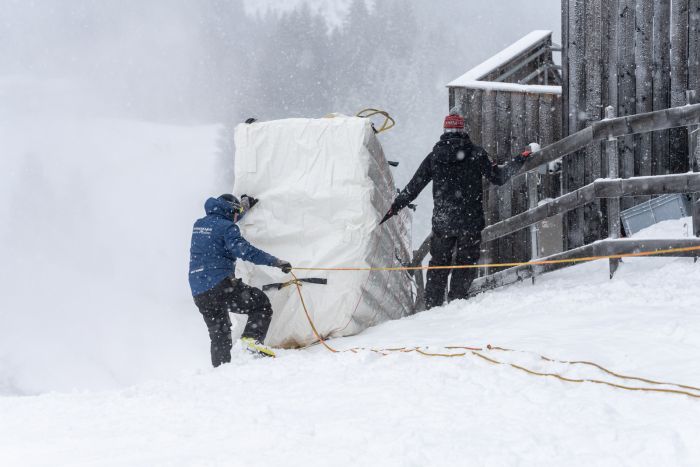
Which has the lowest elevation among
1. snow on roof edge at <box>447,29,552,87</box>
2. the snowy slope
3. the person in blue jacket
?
the snowy slope

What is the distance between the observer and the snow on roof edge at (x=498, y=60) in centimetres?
780

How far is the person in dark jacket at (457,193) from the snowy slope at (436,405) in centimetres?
98

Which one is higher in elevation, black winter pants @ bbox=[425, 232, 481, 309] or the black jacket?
the black jacket

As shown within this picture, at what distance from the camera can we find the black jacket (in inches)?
241

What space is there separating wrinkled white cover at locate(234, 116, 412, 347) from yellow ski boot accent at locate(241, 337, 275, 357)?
16.5 inches

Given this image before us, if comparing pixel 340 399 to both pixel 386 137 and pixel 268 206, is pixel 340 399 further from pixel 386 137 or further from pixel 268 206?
pixel 386 137

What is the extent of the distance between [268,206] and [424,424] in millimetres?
3285

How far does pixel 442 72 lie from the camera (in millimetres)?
40531

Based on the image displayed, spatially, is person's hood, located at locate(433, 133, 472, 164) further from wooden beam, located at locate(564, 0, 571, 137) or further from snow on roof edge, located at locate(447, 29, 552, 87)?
snow on roof edge, located at locate(447, 29, 552, 87)

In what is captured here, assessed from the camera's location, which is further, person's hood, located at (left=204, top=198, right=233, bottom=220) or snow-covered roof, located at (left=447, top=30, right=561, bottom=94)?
snow-covered roof, located at (left=447, top=30, right=561, bottom=94)

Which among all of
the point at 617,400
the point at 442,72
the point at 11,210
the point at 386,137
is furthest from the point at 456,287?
the point at 11,210

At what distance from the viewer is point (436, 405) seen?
336 centimetres

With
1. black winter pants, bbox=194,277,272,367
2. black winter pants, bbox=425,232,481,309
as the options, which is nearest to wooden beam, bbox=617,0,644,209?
black winter pants, bbox=425,232,481,309

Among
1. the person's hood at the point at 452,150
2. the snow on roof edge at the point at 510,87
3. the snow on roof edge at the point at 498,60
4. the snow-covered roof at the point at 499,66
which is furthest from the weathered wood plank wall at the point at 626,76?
the snow on roof edge at the point at 498,60
